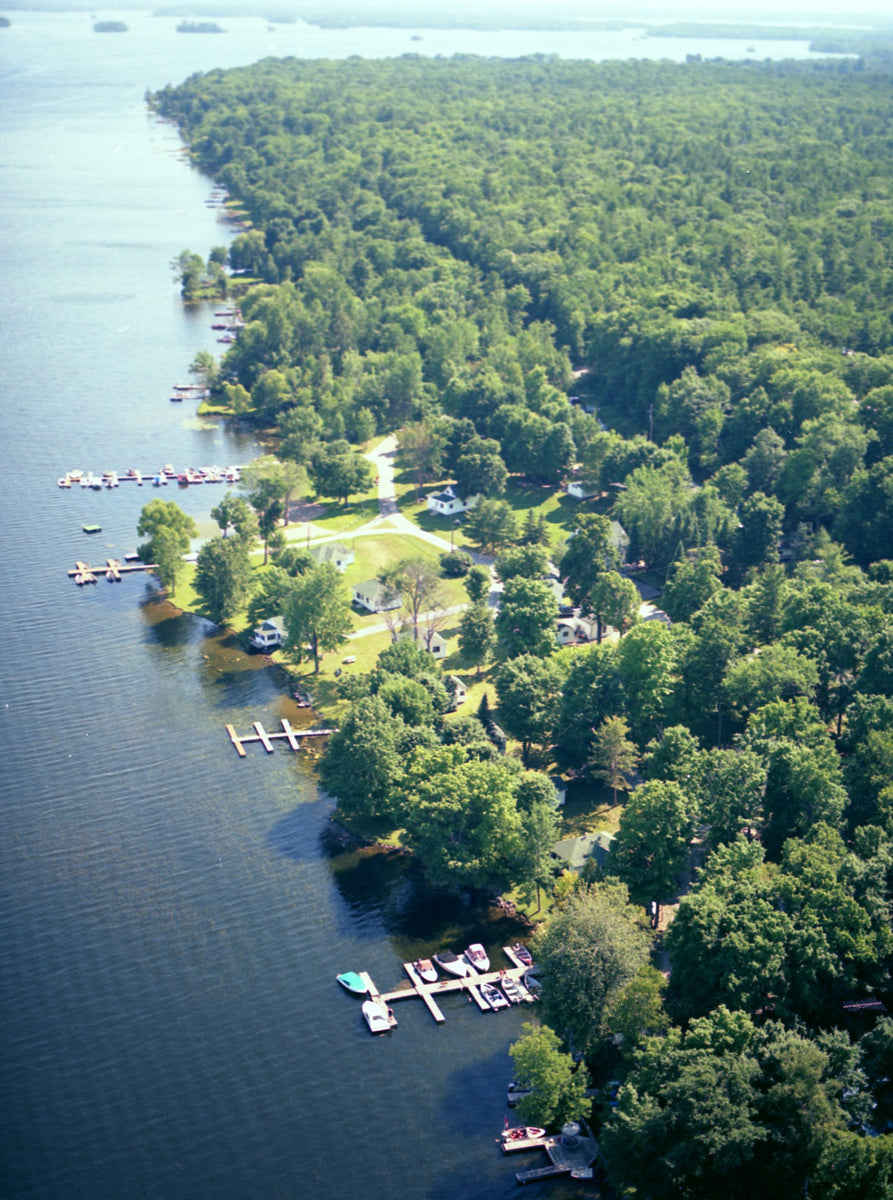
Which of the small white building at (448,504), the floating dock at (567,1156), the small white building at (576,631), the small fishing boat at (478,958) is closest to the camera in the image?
the floating dock at (567,1156)

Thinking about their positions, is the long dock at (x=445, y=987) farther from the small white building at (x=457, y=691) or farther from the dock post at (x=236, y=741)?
the small white building at (x=457, y=691)

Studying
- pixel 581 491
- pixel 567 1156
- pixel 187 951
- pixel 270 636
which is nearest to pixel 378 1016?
pixel 187 951

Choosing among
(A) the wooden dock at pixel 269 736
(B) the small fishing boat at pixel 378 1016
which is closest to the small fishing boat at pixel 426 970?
(B) the small fishing boat at pixel 378 1016

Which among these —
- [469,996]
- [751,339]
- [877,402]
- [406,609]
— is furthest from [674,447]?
[469,996]

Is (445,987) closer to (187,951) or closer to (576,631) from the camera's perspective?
(187,951)

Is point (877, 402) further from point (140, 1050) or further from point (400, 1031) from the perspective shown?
point (140, 1050)
